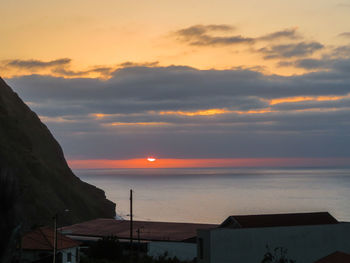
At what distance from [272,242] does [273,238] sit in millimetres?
388

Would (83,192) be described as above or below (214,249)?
above

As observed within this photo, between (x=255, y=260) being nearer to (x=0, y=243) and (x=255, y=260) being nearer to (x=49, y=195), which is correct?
(x=0, y=243)

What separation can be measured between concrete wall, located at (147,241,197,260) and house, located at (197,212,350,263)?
22.3 meters

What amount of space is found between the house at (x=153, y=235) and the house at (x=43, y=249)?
11.5 metres

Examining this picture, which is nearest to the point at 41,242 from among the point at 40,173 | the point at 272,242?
the point at 272,242

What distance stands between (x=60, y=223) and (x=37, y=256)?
62.5 m

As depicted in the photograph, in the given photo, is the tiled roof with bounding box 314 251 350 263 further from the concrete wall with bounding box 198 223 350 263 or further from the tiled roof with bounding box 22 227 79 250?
the tiled roof with bounding box 22 227 79 250

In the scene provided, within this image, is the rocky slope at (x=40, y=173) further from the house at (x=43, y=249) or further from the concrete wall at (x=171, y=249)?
the house at (x=43, y=249)

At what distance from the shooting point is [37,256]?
55750 millimetres

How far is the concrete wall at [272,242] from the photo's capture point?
45.3 metres

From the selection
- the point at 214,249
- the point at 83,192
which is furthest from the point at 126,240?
the point at 83,192

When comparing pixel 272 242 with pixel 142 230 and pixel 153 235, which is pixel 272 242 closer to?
pixel 153 235

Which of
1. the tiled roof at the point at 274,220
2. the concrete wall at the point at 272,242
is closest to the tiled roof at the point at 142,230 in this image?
the tiled roof at the point at 274,220

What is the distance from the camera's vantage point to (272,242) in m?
47.3
